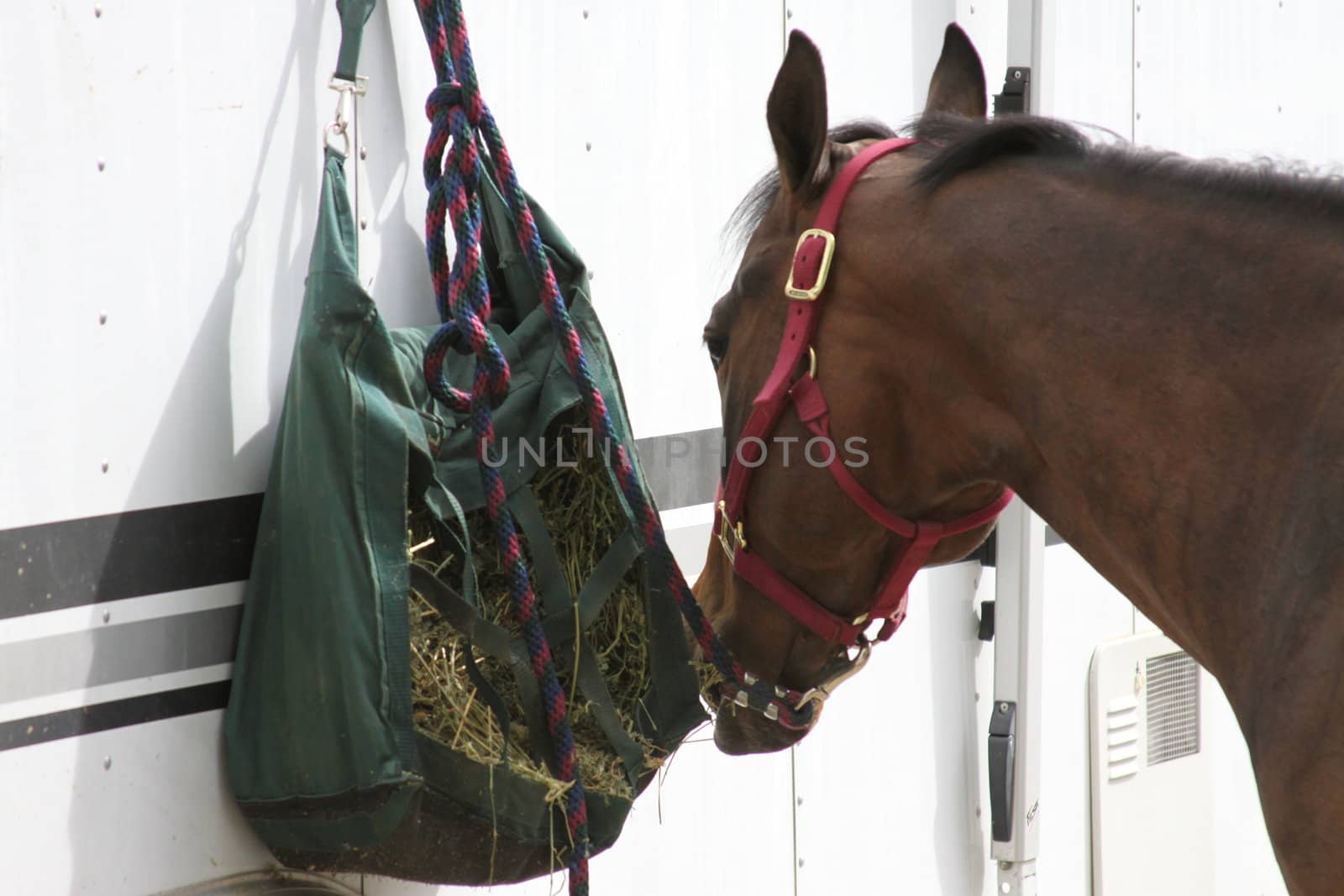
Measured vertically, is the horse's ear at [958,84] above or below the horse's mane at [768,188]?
above

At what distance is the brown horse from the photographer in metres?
1.36

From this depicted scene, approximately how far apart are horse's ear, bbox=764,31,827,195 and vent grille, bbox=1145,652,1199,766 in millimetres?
2172

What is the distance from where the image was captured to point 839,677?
1.97 metres

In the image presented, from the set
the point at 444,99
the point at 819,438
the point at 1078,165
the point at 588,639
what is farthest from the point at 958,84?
the point at 588,639

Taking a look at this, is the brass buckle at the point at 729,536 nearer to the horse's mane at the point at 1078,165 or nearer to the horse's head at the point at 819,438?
the horse's head at the point at 819,438

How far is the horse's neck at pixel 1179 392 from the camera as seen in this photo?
4.51 feet

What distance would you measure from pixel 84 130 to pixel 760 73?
1.30 meters

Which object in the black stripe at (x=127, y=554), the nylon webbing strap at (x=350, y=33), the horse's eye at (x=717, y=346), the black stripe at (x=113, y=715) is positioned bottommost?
the black stripe at (x=113, y=715)

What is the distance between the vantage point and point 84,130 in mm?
1658

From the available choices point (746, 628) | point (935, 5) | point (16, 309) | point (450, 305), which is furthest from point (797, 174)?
point (935, 5)

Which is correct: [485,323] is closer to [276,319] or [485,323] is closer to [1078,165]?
[276,319]

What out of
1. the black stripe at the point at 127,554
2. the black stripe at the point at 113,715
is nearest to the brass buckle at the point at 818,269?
the black stripe at the point at 127,554

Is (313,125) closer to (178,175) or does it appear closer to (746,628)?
(178,175)

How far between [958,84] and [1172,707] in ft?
6.67
